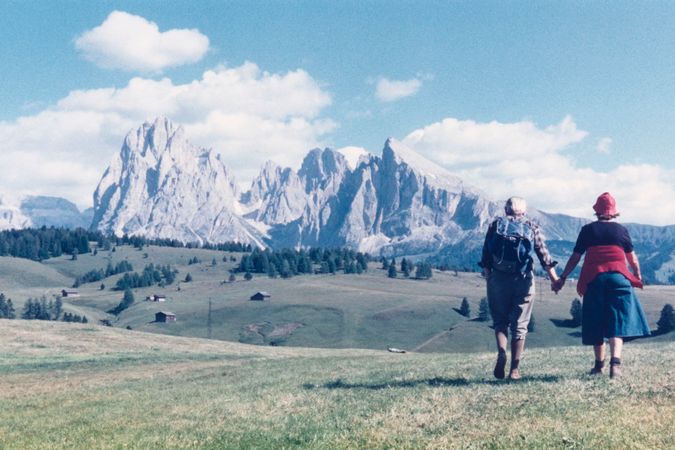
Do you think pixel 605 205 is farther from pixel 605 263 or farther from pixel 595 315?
pixel 595 315

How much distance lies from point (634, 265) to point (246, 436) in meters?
9.14

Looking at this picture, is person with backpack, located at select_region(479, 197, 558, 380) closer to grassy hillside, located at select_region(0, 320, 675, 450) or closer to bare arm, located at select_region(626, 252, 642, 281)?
grassy hillside, located at select_region(0, 320, 675, 450)

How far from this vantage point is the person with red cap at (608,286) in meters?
13.5

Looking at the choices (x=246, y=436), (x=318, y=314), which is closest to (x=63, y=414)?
(x=246, y=436)

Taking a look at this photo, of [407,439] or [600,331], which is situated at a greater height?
[600,331]

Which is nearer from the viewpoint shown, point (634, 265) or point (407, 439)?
point (407, 439)

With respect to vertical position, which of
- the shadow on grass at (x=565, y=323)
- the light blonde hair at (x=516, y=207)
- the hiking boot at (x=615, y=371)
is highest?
the light blonde hair at (x=516, y=207)

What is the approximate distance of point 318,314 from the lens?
19212cm

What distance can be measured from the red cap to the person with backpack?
4.60 feet

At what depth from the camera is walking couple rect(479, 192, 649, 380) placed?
44.4 ft

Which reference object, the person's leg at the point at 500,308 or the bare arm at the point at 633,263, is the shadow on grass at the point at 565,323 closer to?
the bare arm at the point at 633,263

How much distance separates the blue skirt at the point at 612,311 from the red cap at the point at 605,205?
1.45m

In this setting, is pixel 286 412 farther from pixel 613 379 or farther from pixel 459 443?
pixel 613 379

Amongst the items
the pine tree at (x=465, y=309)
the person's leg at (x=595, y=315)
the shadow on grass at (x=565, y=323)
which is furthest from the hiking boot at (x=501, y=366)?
the pine tree at (x=465, y=309)
